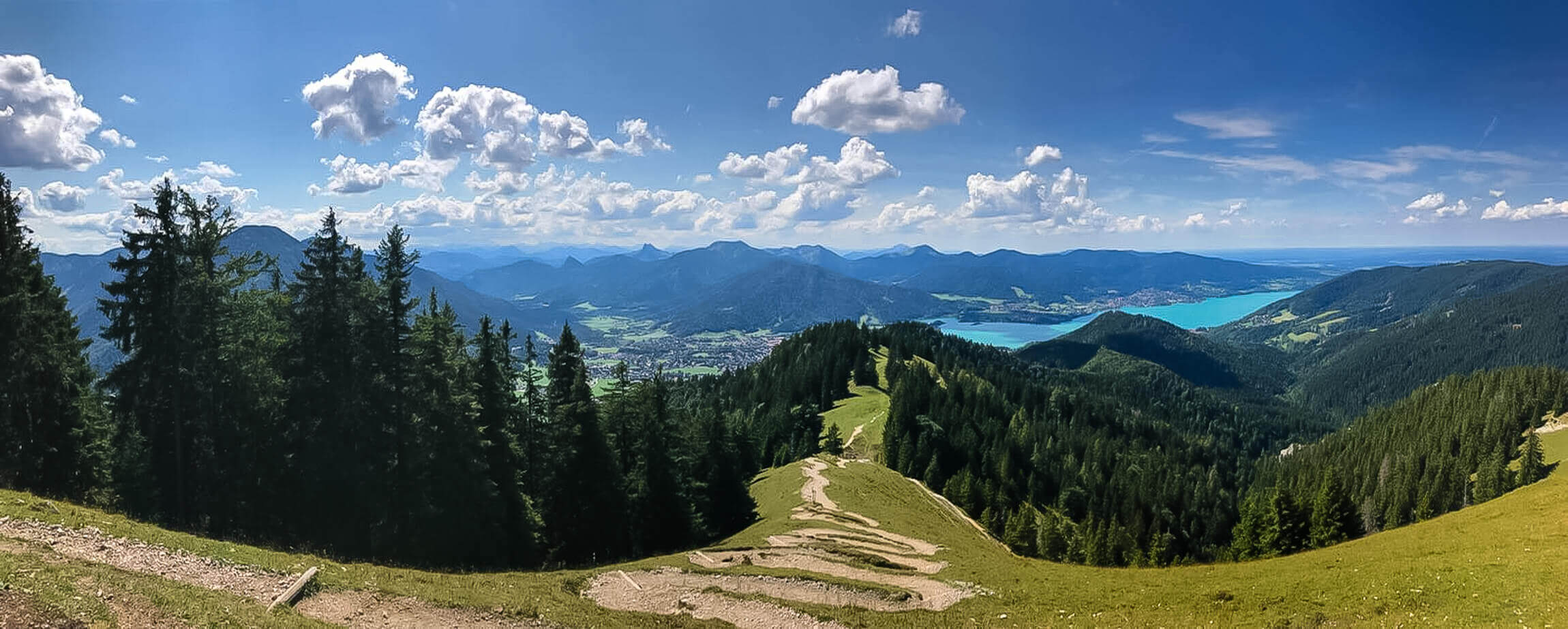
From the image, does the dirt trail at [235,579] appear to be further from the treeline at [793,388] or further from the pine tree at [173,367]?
the treeline at [793,388]

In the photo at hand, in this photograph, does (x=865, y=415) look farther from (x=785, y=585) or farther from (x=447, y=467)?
(x=785, y=585)

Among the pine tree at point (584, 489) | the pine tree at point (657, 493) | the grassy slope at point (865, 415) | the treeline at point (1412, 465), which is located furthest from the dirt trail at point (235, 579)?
the grassy slope at point (865, 415)

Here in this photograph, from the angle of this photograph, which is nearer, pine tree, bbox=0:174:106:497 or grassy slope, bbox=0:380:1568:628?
grassy slope, bbox=0:380:1568:628

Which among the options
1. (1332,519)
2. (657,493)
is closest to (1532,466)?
(1332,519)

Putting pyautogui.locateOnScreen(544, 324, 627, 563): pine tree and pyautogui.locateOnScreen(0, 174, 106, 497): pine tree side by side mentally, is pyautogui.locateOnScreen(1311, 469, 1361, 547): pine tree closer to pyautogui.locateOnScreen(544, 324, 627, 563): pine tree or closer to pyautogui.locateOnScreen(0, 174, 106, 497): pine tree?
pyautogui.locateOnScreen(544, 324, 627, 563): pine tree

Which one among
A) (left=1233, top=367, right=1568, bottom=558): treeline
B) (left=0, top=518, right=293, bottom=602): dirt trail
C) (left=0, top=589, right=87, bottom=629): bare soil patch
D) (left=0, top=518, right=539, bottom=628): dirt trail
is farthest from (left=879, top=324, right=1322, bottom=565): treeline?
(left=0, top=589, right=87, bottom=629): bare soil patch
